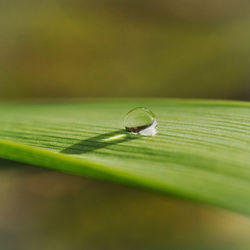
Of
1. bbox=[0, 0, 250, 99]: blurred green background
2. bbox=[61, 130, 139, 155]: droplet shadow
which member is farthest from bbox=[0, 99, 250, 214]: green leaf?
bbox=[0, 0, 250, 99]: blurred green background

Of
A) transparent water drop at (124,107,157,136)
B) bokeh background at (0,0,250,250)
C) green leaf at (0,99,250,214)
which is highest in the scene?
bokeh background at (0,0,250,250)

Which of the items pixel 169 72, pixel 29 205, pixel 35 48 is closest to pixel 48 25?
pixel 35 48

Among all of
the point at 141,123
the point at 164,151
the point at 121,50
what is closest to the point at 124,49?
the point at 121,50

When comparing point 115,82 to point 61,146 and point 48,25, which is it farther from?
point 61,146

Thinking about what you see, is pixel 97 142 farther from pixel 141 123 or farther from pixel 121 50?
pixel 121 50

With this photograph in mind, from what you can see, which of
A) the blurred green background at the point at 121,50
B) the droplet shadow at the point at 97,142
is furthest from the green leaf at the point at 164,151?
the blurred green background at the point at 121,50

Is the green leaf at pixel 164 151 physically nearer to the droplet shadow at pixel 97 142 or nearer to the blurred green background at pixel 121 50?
the droplet shadow at pixel 97 142

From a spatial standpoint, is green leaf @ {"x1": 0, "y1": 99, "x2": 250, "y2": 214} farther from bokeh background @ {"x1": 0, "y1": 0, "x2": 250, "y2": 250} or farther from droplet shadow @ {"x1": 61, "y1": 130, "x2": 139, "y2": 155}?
bokeh background @ {"x1": 0, "y1": 0, "x2": 250, "y2": 250}
